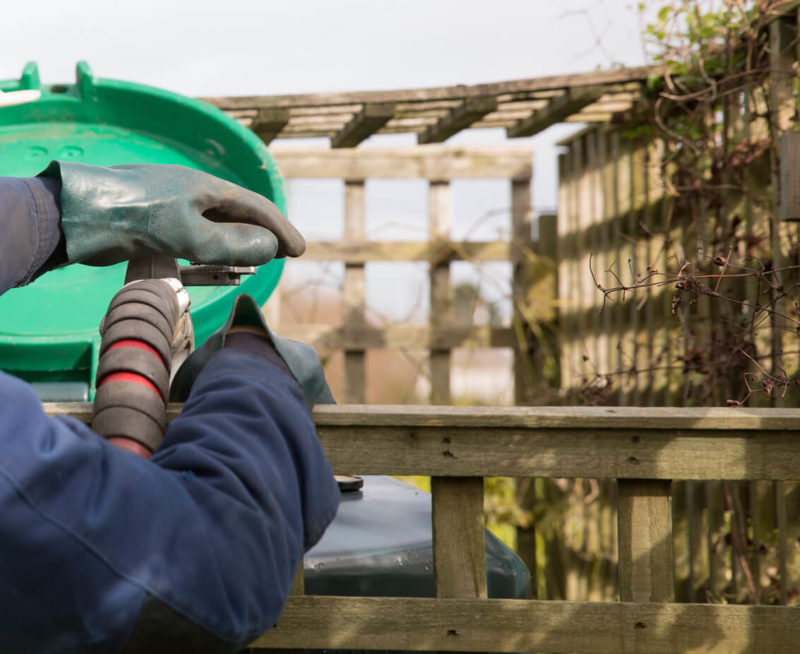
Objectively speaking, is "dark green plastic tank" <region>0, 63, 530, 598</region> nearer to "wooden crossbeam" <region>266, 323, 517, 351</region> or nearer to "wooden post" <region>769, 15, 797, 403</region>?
"wooden post" <region>769, 15, 797, 403</region>

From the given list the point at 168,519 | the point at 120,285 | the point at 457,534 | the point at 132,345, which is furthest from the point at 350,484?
the point at 168,519

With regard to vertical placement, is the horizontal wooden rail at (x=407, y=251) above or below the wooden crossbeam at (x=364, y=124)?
below

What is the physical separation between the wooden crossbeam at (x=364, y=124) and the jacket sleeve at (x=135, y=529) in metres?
3.85

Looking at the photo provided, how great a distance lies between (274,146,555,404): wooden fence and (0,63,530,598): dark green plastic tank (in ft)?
10.6

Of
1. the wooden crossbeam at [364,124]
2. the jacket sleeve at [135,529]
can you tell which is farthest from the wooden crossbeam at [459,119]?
the jacket sleeve at [135,529]

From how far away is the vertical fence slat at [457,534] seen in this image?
4.52 ft

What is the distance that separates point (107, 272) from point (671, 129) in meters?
2.92

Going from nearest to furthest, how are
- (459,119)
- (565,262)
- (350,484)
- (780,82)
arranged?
(350,484) → (780,82) → (459,119) → (565,262)

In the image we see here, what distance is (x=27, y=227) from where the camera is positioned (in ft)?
3.33

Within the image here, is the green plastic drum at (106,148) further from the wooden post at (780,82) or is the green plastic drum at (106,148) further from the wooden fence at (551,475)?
the wooden post at (780,82)

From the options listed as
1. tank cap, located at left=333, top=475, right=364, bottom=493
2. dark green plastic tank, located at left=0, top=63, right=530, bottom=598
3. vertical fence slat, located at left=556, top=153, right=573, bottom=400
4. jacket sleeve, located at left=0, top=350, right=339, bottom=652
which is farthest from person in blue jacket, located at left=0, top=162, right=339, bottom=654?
vertical fence slat, located at left=556, top=153, right=573, bottom=400

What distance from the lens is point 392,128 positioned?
491 cm

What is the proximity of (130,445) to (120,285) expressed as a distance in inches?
54.3

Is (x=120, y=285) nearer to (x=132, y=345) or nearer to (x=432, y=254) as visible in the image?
(x=132, y=345)
